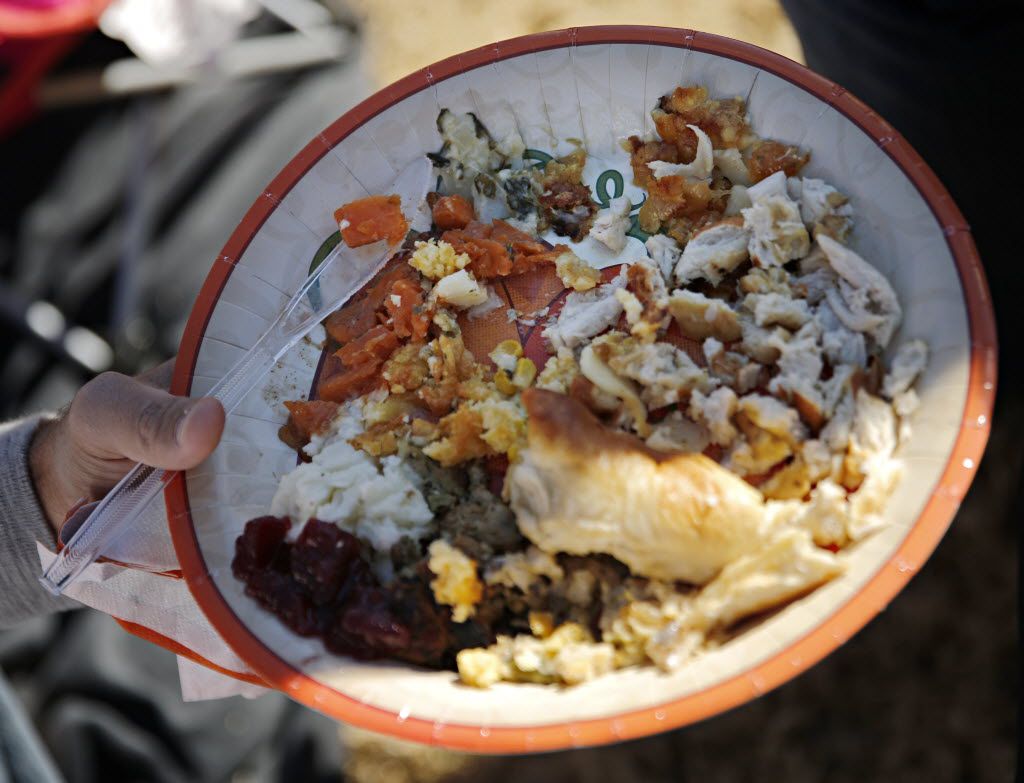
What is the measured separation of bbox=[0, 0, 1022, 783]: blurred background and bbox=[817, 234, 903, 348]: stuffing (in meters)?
1.23

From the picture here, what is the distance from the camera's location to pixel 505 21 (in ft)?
14.7

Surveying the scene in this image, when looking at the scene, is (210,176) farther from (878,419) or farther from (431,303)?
(878,419)

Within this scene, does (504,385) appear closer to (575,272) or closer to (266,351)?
(575,272)

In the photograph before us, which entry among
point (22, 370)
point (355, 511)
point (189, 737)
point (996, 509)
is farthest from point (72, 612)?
point (996, 509)

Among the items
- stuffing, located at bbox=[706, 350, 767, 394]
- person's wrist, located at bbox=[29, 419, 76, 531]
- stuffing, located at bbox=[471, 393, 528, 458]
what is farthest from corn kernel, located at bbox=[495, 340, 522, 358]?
person's wrist, located at bbox=[29, 419, 76, 531]

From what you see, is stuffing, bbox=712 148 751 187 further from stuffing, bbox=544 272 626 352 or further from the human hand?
the human hand

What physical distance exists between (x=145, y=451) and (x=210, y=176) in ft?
8.67

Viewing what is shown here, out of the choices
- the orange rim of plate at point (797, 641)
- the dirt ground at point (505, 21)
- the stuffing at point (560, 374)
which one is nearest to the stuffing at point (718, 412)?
the stuffing at point (560, 374)

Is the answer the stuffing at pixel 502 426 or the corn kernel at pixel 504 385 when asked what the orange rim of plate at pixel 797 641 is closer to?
the stuffing at pixel 502 426

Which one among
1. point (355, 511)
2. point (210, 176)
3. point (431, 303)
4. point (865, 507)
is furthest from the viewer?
point (210, 176)

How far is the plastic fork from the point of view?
1.84 m

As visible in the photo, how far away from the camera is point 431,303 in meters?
1.92

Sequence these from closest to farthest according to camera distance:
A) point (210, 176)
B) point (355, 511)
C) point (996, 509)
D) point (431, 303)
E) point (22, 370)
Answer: point (355, 511) → point (431, 303) → point (996, 509) → point (22, 370) → point (210, 176)

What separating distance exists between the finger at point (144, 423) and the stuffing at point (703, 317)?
0.96 meters
